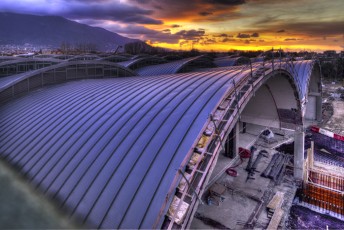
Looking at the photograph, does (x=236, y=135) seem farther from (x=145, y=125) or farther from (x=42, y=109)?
(x=42, y=109)

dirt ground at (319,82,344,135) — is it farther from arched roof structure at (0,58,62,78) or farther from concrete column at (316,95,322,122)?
arched roof structure at (0,58,62,78)

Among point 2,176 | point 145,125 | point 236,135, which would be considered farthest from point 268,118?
point 2,176

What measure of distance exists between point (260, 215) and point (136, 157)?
14066mm

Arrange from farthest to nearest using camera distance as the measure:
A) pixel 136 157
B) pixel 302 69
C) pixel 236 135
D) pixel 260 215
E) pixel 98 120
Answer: pixel 302 69, pixel 236 135, pixel 260 215, pixel 98 120, pixel 136 157

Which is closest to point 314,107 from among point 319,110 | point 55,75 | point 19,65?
point 319,110

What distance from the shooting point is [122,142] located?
13.4m

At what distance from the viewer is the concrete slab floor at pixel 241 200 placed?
65.3 feet

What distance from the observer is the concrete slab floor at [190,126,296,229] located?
19906 mm

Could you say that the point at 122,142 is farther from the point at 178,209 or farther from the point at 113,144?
the point at 178,209

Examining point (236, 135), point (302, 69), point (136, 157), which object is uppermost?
point (302, 69)

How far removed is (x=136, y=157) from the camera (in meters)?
12.2

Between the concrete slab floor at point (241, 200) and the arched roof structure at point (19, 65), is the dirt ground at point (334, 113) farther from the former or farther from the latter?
the arched roof structure at point (19, 65)

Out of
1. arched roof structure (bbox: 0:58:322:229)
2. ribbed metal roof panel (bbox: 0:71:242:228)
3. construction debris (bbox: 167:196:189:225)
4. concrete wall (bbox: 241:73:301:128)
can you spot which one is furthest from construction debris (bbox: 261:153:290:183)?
construction debris (bbox: 167:196:189:225)

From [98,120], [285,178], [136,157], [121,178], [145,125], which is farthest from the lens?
[285,178]
